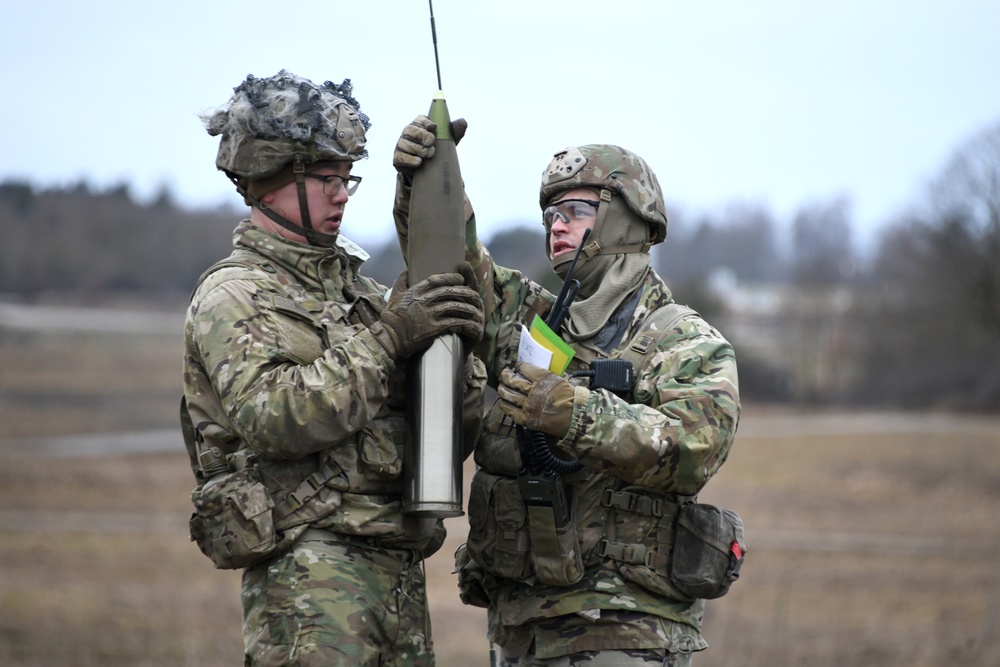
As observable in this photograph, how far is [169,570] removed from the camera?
52.3ft

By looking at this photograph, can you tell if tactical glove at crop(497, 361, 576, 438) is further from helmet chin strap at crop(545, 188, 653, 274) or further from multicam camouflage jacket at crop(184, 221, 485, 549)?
helmet chin strap at crop(545, 188, 653, 274)

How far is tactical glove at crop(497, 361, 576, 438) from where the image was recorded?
15.8ft

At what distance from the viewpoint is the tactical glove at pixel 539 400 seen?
480cm

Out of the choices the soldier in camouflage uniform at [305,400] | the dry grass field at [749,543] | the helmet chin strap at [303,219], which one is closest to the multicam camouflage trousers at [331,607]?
the soldier in camouflage uniform at [305,400]

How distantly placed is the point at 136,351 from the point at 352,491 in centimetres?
3525

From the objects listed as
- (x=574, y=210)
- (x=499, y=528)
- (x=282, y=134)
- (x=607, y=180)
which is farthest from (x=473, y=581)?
(x=282, y=134)

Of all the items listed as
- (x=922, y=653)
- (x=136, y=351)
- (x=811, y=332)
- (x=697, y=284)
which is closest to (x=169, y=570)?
(x=922, y=653)

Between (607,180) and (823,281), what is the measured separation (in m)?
59.3

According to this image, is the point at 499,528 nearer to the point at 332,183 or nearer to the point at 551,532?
the point at 551,532

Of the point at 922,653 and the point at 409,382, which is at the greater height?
the point at 409,382

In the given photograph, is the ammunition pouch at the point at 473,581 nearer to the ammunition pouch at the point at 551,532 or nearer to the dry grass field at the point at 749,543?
the ammunition pouch at the point at 551,532

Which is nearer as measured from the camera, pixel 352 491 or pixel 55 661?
pixel 352 491

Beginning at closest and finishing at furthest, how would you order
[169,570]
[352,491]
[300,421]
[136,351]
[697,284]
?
[300,421]
[352,491]
[169,570]
[136,351]
[697,284]

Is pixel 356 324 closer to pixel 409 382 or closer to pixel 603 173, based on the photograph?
pixel 409 382
